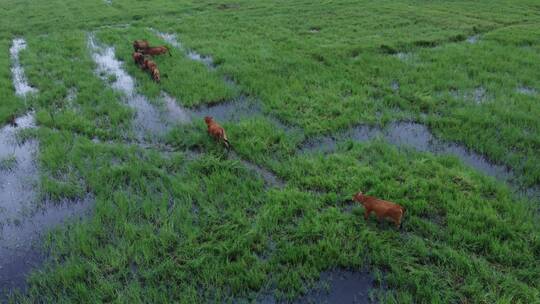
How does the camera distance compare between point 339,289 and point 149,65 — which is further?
point 149,65

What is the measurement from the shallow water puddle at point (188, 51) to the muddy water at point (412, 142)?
5331mm

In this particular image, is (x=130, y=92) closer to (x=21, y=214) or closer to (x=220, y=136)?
(x=220, y=136)

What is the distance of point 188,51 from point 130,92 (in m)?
3.66

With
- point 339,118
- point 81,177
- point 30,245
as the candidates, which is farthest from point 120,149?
point 339,118

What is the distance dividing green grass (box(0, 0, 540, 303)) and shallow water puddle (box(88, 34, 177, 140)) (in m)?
0.24

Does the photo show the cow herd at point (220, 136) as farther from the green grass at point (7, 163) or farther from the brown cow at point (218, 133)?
the green grass at point (7, 163)

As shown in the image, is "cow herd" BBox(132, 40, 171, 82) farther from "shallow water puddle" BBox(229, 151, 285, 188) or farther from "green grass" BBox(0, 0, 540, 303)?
"shallow water puddle" BBox(229, 151, 285, 188)

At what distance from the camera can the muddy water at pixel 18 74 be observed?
965cm

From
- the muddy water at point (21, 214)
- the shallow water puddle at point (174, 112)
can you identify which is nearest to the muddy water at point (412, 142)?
the shallow water puddle at point (174, 112)

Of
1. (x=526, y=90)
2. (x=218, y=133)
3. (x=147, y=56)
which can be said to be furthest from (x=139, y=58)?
(x=526, y=90)

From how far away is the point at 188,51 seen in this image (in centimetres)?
1252

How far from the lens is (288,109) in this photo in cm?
841

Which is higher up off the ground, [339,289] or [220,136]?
[220,136]

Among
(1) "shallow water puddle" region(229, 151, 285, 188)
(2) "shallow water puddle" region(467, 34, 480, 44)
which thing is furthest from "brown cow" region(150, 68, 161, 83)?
(2) "shallow water puddle" region(467, 34, 480, 44)
